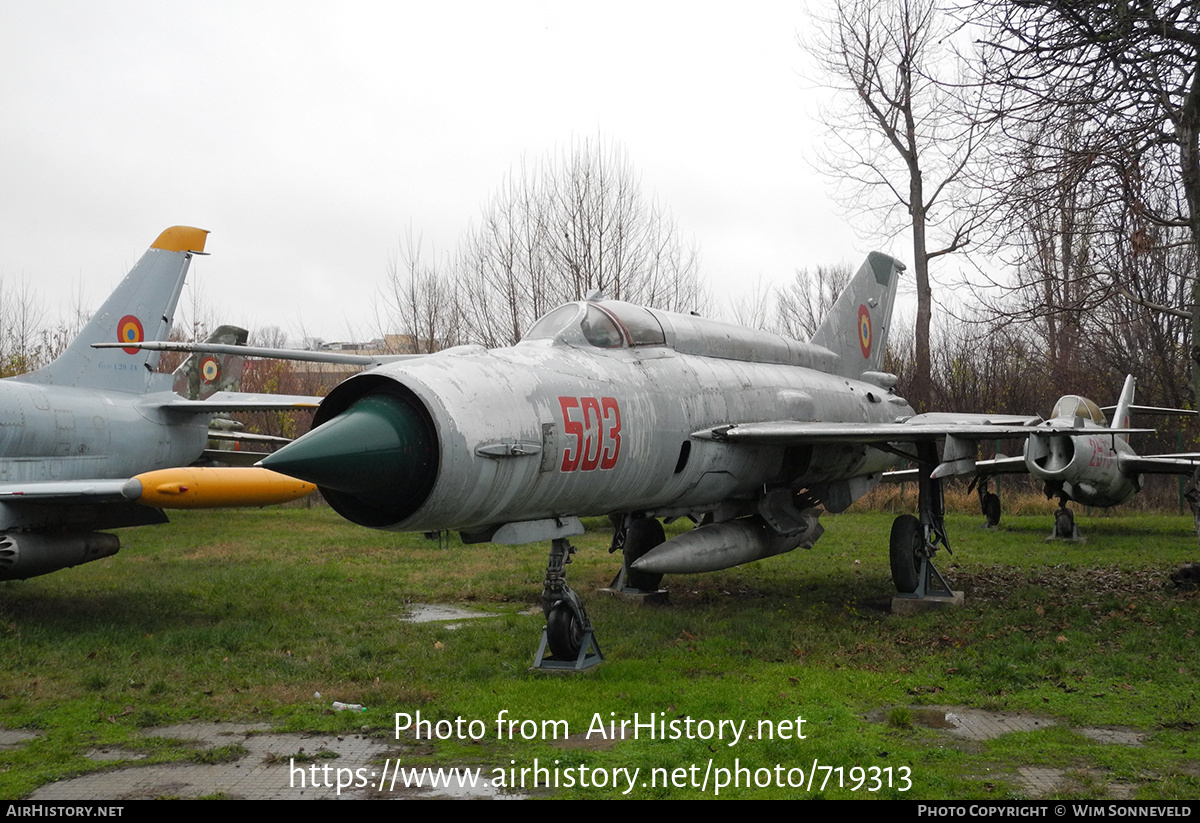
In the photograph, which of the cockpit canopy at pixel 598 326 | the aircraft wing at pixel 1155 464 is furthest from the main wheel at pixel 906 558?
the aircraft wing at pixel 1155 464

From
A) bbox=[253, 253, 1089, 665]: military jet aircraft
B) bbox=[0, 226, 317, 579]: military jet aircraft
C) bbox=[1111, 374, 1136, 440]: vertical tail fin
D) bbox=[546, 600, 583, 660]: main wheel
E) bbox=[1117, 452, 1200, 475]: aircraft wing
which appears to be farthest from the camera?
bbox=[1117, 452, 1200, 475]: aircraft wing

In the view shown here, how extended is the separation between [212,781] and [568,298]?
615 inches

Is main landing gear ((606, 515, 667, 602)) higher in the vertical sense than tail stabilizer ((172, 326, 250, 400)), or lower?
lower

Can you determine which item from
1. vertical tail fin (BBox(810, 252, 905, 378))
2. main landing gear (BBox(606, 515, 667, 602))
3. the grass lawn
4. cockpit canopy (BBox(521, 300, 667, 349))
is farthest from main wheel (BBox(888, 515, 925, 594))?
cockpit canopy (BBox(521, 300, 667, 349))

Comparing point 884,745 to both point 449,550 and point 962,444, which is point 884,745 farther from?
point 449,550

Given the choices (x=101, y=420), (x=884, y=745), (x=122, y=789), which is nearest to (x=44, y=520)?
(x=101, y=420)

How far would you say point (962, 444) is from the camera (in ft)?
28.0

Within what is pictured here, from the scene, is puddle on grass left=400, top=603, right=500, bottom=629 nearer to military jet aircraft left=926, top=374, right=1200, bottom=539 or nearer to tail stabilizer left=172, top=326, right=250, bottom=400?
military jet aircraft left=926, top=374, right=1200, bottom=539

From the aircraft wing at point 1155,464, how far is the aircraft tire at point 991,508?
2164mm

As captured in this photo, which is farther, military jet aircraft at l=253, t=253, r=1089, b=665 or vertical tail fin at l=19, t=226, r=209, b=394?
vertical tail fin at l=19, t=226, r=209, b=394

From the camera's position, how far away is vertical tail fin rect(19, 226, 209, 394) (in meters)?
11.2

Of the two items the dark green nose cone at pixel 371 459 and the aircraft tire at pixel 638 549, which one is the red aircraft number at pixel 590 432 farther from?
the aircraft tire at pixel 638 549

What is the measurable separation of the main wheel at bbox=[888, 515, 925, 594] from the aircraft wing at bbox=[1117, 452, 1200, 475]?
8.14m
